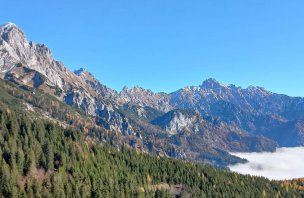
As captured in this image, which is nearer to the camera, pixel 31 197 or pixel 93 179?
pixel 31 197

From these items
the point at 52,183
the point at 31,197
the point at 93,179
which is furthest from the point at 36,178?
the point at 93,179

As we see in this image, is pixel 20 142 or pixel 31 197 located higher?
pixel 20 142

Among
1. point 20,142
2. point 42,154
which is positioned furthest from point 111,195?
point 20,142

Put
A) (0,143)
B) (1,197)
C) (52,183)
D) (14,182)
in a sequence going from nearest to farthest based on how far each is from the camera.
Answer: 1. (1,197)
2. (14,182)
3. (52,183)
4. (0,143)

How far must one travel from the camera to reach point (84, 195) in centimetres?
17838

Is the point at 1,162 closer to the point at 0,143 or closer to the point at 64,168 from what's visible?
the point at 0,143

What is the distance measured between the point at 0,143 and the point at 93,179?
46.6 metres

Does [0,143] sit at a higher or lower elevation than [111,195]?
Answer: higher

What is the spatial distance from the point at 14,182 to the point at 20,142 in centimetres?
3690

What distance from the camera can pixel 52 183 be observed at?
173500mm

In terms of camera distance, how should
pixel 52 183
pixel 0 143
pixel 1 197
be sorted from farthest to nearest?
pixel 0 143, pixel 52 183, pixel 1 197

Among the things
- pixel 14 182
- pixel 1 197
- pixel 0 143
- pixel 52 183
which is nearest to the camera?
pixel 1 197

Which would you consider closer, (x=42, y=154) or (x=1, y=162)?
(x=1, y=162)

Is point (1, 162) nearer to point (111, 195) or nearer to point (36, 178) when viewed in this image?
point (36, 178)
